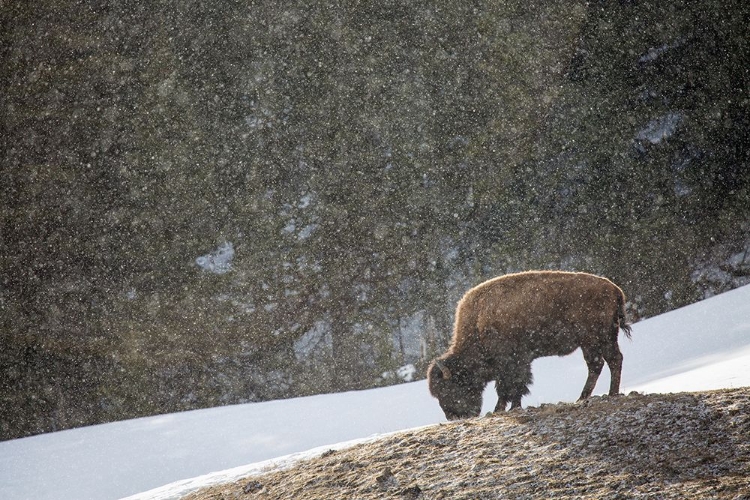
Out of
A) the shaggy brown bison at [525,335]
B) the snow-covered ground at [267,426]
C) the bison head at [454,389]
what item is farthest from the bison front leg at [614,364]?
the snow-covered ground at [267,426]

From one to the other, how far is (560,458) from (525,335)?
255 centimetres

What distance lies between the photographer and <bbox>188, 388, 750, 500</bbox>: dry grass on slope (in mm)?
3117

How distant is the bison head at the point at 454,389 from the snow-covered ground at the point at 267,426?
2.90 m

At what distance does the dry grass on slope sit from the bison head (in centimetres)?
130

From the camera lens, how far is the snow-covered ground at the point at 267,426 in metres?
9.43

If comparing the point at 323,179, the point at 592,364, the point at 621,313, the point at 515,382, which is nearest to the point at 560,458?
the point at 515,382

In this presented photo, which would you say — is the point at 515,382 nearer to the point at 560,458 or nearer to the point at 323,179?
the point at 560,458

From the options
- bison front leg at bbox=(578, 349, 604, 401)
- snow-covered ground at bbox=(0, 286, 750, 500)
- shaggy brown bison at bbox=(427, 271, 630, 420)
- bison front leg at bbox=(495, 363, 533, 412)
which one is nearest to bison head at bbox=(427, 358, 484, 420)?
shaggy brown bison at bbox=(427, 271, 630, 420)

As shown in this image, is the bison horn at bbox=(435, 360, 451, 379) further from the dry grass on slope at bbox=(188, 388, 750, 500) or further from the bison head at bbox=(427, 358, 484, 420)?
the dry grass on slope at bbox=(188, 388, 750, 500)

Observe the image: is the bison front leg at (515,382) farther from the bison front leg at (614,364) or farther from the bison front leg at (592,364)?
the bison front leg at (614,364)

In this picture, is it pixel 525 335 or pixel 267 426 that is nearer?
pixel 525 335

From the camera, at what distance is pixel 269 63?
14438 millimetres

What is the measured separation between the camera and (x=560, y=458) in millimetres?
3580

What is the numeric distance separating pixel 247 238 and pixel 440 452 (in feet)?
32.4
